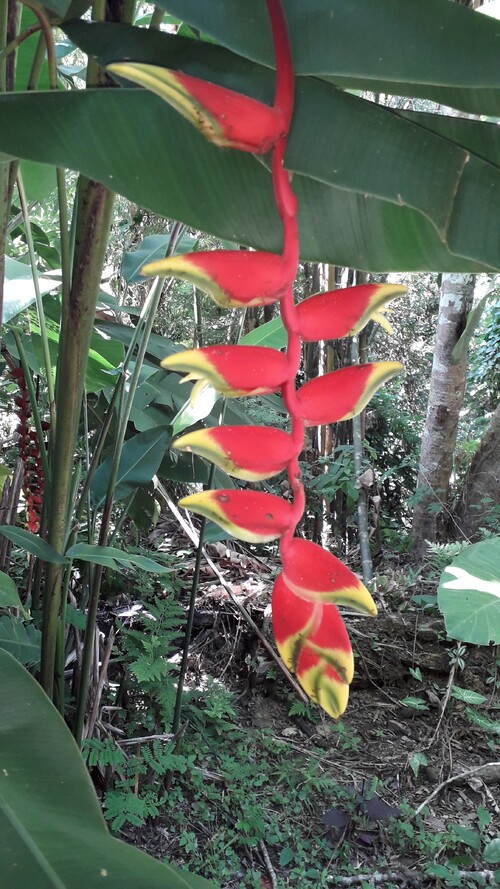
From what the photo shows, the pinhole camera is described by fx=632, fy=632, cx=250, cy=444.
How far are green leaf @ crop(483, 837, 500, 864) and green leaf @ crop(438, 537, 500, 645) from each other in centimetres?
49

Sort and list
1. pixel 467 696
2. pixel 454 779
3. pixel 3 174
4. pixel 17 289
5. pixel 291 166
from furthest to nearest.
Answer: pixel 467 696 < pixel 454 779 < pixel 17 289 < pixel 3 174 < pixel 291 166

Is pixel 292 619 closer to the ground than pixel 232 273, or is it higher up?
closer to the ground

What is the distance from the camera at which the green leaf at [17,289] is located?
3.27 feet

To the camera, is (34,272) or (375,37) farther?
(34,272)

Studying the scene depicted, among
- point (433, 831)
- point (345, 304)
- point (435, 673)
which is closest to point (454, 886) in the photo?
point (433, 831)

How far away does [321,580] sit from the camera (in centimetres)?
28

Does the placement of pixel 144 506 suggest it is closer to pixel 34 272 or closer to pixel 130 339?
pixel 130 339

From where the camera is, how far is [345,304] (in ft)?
1.08

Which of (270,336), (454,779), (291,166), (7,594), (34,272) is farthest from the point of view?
(454,779)

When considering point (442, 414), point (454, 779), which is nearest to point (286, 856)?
point (454, 779)

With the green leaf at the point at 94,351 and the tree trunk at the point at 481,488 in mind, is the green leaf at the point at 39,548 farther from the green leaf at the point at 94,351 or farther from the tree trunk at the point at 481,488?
the tree trunk at the point at 481,488

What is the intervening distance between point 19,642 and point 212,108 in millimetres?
1073

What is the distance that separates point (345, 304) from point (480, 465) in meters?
3.14

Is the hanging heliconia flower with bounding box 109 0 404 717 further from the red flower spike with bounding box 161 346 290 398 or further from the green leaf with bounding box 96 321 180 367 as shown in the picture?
the green leaf with bounding box 96 321 180 367
